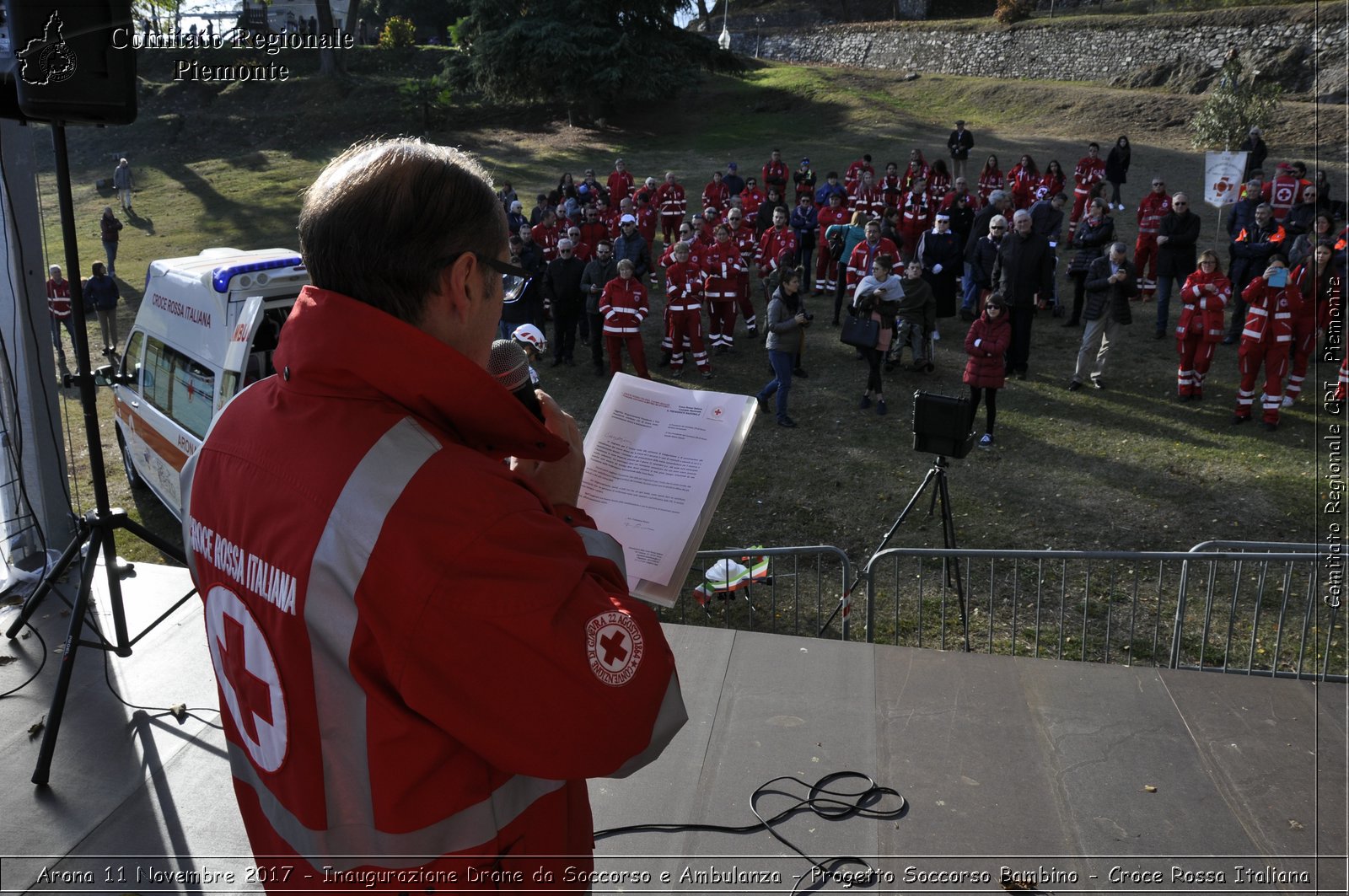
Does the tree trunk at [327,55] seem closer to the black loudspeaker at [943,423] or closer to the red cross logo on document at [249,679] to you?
the black loudspeaker at [943,423]

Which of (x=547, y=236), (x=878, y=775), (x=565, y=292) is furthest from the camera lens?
(x=547, y=236)

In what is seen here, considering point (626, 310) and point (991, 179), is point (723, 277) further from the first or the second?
point (991, 179)

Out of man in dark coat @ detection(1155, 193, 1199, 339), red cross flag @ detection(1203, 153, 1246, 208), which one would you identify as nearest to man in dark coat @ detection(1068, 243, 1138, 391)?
man in dark coat @ detection(1155, 193, 1199, 339)

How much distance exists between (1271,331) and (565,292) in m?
9.49

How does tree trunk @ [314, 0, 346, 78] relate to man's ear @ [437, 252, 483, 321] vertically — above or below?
above

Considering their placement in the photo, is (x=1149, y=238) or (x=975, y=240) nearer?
(x=975, y=240)

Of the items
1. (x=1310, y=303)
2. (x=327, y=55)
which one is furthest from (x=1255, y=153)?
(x=327, y=55)

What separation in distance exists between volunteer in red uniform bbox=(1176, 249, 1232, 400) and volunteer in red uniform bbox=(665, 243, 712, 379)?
6.38 meters

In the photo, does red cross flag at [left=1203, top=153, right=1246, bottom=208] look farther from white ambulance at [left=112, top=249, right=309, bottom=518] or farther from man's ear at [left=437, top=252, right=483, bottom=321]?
man's ear at [left=437, top=252, right=483, bottom=321]

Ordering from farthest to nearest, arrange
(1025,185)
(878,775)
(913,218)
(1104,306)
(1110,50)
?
(1110,50)
(1025,185)
(913,218)
(1104,306)
(878,775)

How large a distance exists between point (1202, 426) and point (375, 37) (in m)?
52.3

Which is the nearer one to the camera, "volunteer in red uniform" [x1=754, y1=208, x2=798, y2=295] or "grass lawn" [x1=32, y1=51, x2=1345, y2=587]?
"grass lawn" [x1=32, y1=51, x2=1345, y2=587]

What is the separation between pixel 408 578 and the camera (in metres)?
1.40

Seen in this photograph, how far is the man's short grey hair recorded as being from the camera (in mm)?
1523
